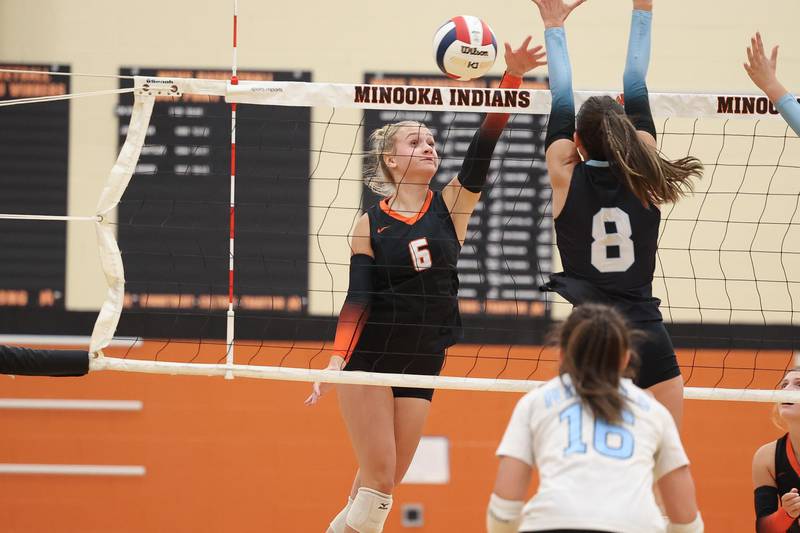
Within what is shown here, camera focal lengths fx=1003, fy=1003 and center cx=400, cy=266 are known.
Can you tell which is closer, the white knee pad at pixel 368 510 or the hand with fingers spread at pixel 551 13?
the hand with fingers spread at pixel 551 13

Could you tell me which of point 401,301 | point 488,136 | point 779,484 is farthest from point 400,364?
point 779,484

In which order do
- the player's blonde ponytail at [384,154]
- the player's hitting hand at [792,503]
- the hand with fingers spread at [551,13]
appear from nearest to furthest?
1. the hand with fingers spread at [551,13]
2. the player's hitting hand at [792,503]
3. the player's blonde ponytail at [384,154]

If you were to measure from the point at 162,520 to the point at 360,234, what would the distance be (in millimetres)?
2921

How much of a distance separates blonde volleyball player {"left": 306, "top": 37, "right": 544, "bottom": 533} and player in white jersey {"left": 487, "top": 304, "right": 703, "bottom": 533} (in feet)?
5.37

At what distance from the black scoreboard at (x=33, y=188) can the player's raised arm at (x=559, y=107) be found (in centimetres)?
379

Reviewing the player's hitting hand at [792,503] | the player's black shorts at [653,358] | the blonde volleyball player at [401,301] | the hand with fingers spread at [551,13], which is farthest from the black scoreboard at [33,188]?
the player's hitting hand at [792,503]

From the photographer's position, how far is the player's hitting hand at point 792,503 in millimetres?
4086

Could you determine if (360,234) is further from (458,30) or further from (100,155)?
(100,155)

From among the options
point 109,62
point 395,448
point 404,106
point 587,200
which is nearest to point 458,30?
point 404,106

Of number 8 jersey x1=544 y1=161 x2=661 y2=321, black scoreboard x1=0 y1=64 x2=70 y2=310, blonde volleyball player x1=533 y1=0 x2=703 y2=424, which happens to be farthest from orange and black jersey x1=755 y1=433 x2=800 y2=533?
A: black scoreboard x1=0 y1=64 x2=70 y2=310

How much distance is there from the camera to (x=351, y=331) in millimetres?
4352

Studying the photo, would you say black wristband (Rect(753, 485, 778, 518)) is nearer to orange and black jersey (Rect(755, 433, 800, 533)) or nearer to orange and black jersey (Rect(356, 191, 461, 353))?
orange and black jersey (Rect(755, 433, 800, 533))

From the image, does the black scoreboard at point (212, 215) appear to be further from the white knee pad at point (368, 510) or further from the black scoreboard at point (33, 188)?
the white knee pad at point (368, 510)

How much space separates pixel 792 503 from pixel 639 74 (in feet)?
6.14
